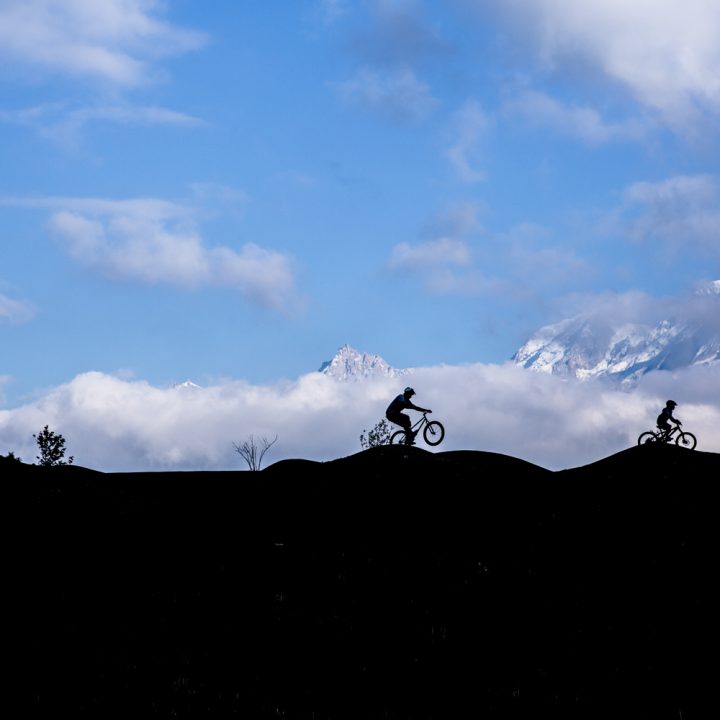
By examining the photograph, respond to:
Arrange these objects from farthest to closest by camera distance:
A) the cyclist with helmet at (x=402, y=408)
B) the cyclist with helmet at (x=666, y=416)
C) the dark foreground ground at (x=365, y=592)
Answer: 1. the cyclist with helmet at (x=666, y=416)
2. the cyclist with helmet at (x=402, y=408)
3. the dark foreground ground at (x=365, y=592)

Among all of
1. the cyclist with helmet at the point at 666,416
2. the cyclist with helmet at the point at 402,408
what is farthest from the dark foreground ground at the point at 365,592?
the cyclist with helmet at the point at 666,416

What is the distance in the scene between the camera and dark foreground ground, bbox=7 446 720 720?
555 inches

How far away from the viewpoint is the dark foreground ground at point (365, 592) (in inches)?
555

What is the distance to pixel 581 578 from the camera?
20688mm

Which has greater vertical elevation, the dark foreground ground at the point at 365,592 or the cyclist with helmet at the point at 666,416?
the cyclist with helmet at the point at 666,416

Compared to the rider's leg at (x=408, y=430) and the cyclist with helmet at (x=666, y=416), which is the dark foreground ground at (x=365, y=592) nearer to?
the rider's leg at (x=408, y=430)

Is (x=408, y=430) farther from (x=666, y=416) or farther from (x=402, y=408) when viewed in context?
(x=666, y=416)

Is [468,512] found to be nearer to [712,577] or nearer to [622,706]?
[712,577]

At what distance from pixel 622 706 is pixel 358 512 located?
14.3 m

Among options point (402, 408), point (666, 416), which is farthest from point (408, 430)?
point (666, 416)

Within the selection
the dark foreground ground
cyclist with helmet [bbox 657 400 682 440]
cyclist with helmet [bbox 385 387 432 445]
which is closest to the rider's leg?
cyclist with helmet [bbox 385 387 432 445]

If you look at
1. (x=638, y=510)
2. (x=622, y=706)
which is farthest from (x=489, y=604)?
(x=638, y=510)

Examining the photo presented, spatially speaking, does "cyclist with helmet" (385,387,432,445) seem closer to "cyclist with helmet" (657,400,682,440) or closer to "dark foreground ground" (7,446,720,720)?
"dark foreground ground" (7,446,720,720)

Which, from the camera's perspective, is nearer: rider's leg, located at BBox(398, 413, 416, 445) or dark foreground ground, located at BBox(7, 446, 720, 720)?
dark foreground ground, located at BBox(7, 446, 720, 720)
